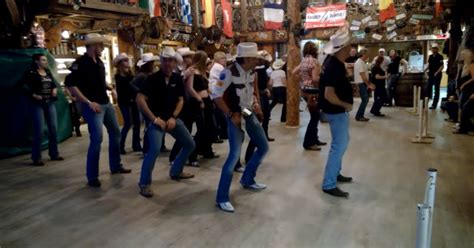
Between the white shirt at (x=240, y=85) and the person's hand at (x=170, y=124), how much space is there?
0.54 metres

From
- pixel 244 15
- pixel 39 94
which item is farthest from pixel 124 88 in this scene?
pixel 244 15

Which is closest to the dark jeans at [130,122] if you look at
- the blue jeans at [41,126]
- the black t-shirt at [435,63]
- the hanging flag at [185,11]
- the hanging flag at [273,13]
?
the blue jeans at [41,126]

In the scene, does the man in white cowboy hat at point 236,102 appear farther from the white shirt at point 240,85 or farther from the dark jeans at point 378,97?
the dark jeans at point 378,97

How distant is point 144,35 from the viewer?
29.5 feet

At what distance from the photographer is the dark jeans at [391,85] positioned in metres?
10.5

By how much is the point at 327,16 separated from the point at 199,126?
23.3ft

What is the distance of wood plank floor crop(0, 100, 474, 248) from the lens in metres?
2.82

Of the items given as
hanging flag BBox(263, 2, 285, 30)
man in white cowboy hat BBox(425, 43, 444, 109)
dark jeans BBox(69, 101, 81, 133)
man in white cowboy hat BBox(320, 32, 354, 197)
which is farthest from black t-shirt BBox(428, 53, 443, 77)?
dark jeans BBox(69, 101, 81, 133)

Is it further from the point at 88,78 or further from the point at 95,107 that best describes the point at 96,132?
the point at 88,78

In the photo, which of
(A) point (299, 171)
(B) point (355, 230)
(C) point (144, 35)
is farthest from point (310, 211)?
(C) point (144, 35)

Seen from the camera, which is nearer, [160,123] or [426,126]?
[160,123]

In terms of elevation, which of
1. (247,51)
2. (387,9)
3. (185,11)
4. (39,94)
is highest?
(185,11)

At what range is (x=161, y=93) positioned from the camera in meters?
3.64

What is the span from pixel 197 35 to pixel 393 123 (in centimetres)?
663
